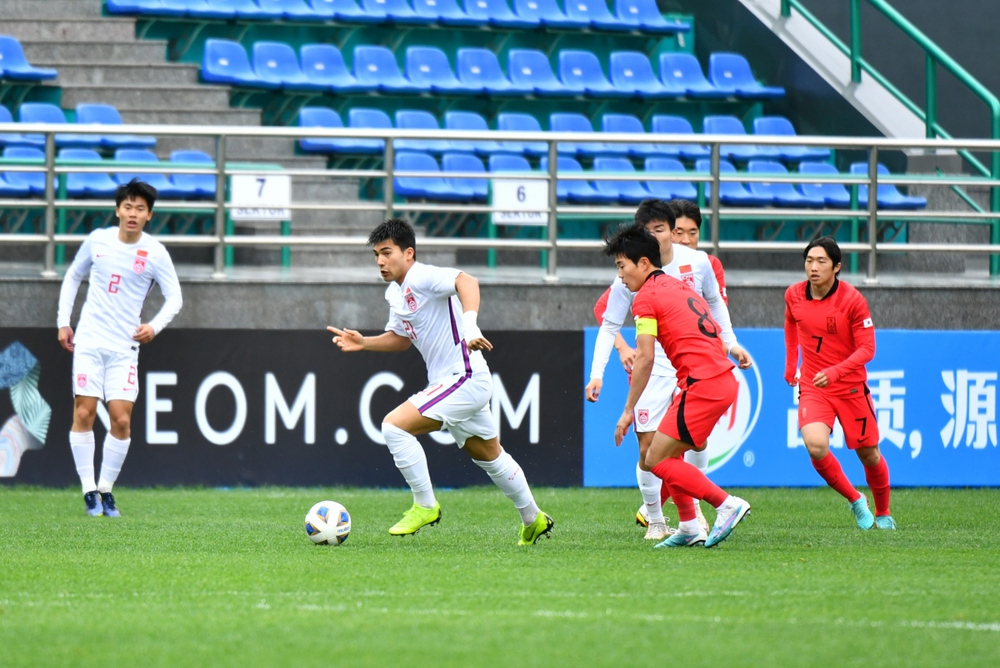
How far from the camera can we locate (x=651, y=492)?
8.54 meters

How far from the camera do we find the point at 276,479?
37.3 ft

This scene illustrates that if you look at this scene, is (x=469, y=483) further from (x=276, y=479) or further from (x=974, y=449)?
(x=974, y=449)

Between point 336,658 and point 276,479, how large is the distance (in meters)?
6.65

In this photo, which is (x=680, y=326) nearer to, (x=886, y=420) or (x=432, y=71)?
(x=886, y=420)

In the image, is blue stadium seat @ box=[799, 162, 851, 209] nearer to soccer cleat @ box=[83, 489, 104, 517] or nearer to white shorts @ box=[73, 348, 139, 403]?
white shorts @ box=[73, 348, 139, 403]

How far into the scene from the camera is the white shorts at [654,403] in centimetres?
875

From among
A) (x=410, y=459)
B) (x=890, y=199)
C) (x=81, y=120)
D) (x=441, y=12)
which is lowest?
(x=410, y=459)

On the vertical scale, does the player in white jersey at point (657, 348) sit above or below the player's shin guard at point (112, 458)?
above

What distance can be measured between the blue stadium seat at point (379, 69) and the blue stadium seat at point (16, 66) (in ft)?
12.1

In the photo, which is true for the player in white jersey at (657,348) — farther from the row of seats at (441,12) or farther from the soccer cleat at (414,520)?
the row of seats at (441,12)

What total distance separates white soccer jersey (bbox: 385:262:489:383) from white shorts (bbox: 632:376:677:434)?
1.25 m

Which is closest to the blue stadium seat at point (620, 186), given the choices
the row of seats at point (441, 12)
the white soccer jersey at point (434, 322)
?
the row of seats at point (441, 12)

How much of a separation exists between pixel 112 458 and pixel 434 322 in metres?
3.10

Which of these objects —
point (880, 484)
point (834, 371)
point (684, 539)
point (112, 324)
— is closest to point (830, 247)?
point (834, 371)
